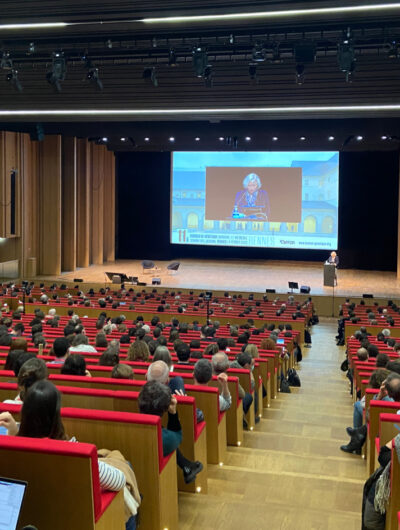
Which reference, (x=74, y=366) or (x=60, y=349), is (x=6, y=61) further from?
(x=74, y=366)

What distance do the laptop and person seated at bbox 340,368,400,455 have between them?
3.33 metres

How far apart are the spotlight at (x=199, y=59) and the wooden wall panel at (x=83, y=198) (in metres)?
13.5

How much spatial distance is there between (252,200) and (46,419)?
22.7 meters

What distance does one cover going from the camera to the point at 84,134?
72.3ft

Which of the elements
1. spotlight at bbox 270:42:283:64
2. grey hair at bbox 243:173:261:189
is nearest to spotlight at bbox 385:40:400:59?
spotlight at bbox 270:42:283:64

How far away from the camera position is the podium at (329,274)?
20.7 meters

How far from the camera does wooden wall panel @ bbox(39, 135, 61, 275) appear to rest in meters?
23.0

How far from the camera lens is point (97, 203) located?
87.8 feet

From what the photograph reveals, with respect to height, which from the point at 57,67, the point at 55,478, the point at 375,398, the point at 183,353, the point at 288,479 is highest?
the point at 57,67

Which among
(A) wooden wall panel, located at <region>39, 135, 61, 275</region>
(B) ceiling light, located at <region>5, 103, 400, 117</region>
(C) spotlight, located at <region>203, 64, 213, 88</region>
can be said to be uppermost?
(C) spotlight, located at <region>203, 64, 213, 88</region>

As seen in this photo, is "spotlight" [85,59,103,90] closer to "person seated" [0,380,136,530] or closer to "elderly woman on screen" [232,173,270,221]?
"person seated" [0,380,136,530]

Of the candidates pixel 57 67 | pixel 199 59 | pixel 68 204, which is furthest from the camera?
pixel 68 204

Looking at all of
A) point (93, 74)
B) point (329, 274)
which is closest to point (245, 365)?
point (93, 74)

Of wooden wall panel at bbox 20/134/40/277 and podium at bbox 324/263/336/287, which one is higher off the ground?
wooden wall panel at bbox 20/134/40/277
